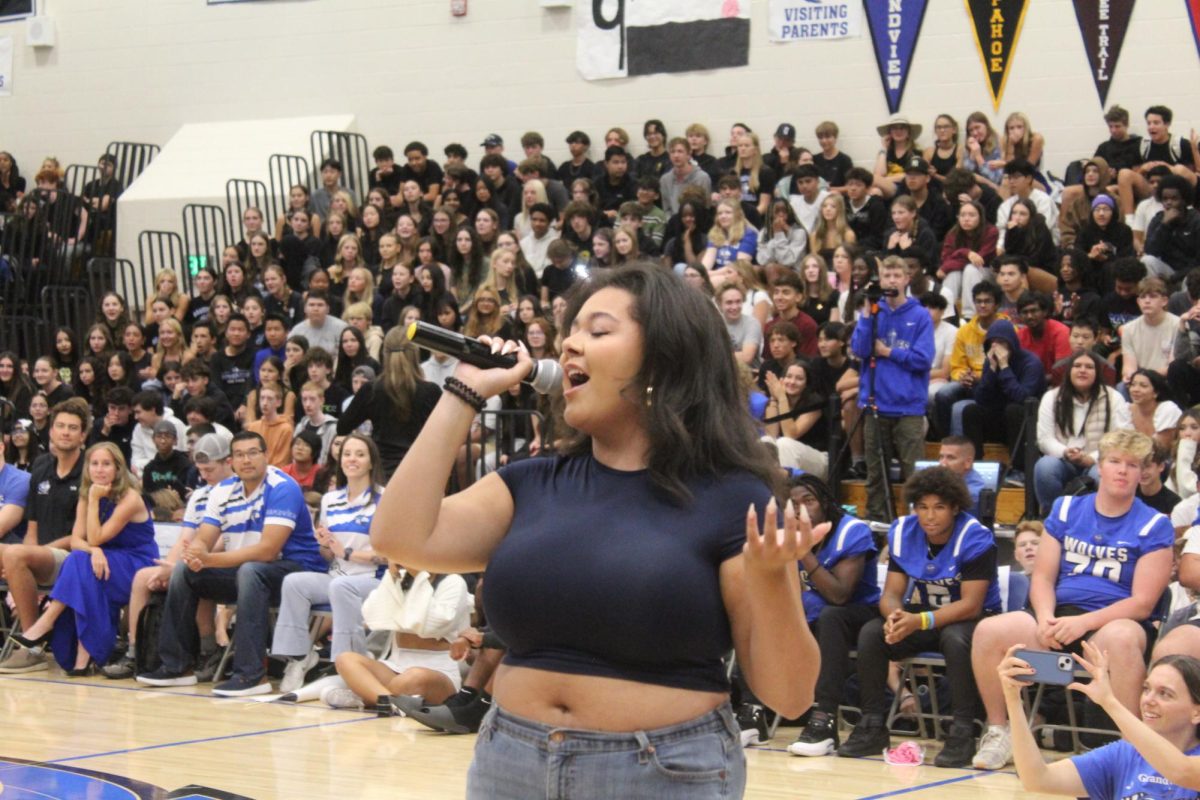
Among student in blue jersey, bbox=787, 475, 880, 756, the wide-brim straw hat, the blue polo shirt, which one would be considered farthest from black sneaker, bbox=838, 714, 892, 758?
the wide-brim straw hat

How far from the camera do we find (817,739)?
6516mm

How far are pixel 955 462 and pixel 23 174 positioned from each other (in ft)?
46.5

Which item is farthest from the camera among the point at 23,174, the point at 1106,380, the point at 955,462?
the point at 23,174

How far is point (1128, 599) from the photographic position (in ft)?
19.8

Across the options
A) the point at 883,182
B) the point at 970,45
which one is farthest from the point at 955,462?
the point at 970,45

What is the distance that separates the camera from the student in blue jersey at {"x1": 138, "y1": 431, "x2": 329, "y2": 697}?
812 cm

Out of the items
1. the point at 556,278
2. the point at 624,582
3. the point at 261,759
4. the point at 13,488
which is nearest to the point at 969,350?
the point at 556,278

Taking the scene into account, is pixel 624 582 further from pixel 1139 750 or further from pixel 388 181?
pixel 388 181

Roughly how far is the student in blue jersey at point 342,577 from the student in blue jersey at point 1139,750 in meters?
4.69

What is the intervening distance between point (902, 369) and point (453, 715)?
3549 mm

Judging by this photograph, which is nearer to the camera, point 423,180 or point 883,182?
point 883,182

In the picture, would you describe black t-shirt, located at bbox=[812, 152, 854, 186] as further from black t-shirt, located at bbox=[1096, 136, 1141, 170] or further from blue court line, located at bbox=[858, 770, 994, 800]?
blue court line, located at bbox=[858, 770, 994, 800]

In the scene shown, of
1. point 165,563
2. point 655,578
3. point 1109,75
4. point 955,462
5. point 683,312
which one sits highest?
point 1109,75

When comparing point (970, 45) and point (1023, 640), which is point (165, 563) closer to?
point (1023, 640)
